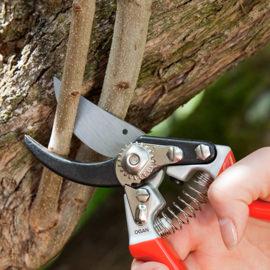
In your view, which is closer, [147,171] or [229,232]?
[229,232]

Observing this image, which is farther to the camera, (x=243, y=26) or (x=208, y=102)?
(x=208, y=102)

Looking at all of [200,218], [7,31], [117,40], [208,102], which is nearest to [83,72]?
[117,40]

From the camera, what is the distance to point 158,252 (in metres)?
1.06

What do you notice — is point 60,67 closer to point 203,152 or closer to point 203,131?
point 203,152

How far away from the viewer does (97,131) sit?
1122 mm

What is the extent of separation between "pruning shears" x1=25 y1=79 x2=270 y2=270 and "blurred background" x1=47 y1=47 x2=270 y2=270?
1081 mm

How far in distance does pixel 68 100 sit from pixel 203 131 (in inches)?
51.1

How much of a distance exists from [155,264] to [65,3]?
0.46m

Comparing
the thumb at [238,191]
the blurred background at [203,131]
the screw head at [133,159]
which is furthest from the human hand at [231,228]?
the blurred background at [203,131]

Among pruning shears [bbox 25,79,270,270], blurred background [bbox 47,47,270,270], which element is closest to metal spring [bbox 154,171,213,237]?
pruning shears [bbox 25,79,270,270]

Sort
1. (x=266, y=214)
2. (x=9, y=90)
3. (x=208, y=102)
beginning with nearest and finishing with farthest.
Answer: (x=266, y=214) → (x=9, y=90) → (x=208, y=102)

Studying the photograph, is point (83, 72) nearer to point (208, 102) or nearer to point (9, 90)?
point (9, 90)

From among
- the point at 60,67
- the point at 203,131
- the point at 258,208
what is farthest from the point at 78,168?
the point at 203,131

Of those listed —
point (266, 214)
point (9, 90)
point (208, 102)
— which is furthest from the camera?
point (208, 102)
